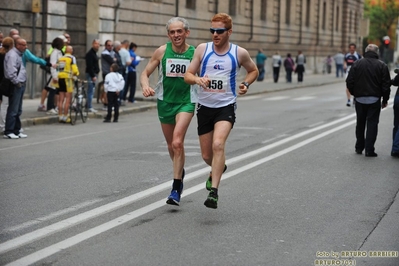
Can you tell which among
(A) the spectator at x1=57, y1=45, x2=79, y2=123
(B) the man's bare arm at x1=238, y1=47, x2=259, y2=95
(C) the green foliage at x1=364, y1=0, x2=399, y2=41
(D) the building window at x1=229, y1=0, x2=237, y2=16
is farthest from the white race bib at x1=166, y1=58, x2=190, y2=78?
(C) the green foliage at x1=364, y1=0, x2=399, y2=41

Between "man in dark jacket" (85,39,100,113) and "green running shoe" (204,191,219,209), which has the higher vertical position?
"man in dark jacket" (85,39,100,113)

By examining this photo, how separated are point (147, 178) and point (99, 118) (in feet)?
35.0

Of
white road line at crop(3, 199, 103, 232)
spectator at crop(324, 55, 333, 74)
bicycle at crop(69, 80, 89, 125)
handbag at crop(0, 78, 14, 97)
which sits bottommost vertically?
white road line at crop(3, 199, 103, 232)

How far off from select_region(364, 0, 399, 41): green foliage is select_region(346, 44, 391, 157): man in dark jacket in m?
83.1

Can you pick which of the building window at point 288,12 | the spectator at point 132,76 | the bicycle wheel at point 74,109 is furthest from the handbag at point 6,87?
the building window at point 288,12

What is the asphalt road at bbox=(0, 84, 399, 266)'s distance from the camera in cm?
650

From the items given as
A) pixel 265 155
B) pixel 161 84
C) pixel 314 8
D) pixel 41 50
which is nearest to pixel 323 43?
pixel 314 8

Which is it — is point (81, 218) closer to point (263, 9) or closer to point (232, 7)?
point (232, 7)

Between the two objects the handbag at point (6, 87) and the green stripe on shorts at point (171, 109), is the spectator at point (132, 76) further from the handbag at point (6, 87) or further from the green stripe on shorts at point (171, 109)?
the green stripe on shorts at point (171, 109)

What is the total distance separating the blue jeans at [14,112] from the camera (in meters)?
15.6

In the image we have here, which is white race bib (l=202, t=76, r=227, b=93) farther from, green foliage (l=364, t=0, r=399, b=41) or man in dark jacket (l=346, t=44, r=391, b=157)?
green foliage (l=364, t=0, r=399, b=41)

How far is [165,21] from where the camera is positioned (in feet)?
113

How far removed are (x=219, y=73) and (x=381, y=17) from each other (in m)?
94.1

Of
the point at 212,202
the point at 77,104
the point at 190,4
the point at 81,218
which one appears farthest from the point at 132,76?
the point at 81,218
